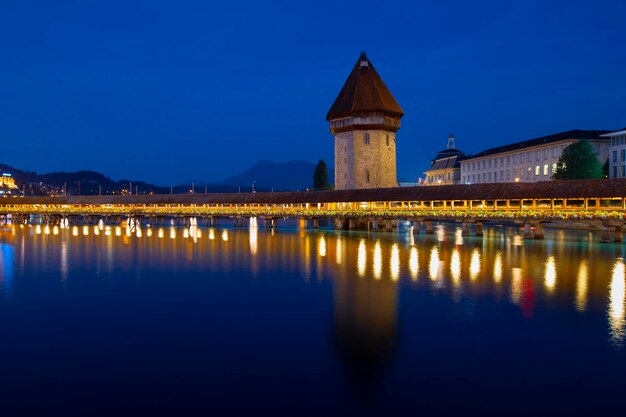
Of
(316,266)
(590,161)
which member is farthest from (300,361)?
(590,161)

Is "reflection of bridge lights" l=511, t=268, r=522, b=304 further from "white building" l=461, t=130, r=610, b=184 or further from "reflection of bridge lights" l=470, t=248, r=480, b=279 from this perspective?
"white building" l=461, t=130, r=610, b=184

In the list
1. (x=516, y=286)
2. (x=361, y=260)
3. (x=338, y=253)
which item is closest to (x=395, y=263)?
(x=361, y=260)

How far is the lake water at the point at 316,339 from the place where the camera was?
31.2ft

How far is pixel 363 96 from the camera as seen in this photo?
5816cm

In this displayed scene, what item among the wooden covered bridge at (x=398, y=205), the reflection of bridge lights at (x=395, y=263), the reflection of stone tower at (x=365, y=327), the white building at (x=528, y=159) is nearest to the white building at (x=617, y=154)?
the white building at (x=528, y=159)

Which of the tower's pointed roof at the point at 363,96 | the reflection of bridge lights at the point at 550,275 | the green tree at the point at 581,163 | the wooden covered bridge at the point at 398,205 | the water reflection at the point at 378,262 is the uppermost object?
the tower's pointed roof at the point at 363,96

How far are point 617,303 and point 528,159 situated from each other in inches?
2119

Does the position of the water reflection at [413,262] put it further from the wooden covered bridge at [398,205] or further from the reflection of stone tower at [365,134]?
the reflection of stone tower at [365,134]

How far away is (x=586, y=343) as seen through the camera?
12719 mm

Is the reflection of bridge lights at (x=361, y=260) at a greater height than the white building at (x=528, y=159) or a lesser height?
lesser

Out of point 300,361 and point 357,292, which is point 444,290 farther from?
point 300,361

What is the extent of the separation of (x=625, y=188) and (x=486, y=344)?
2953cm

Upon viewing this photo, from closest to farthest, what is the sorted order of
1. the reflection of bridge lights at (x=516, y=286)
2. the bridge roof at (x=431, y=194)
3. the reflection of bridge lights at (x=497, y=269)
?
the reflection of bridge lights at (x=516, y=286) < the reflection of bridge lights at (x=497, y=269) < the bridge roof at (x=431, y=194)

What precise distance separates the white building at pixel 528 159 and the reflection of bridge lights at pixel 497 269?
33.8m
